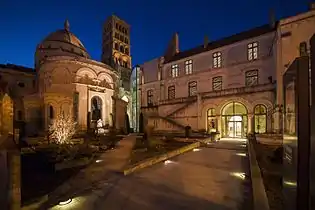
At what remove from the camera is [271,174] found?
348 inches

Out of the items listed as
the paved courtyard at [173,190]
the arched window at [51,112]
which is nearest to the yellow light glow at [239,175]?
the paved courtyard at [173,190]

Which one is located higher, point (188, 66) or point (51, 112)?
point (188, 66)

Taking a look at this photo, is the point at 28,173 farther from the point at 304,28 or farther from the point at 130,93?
the point at 130,93

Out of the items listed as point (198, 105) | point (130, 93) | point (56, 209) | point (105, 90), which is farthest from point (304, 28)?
point (130, 93)

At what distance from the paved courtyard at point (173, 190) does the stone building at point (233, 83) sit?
44.4 feet

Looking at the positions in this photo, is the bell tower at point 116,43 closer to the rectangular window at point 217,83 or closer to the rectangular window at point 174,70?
the rectangular window at point 174,70

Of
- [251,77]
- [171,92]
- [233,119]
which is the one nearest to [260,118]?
[233,119]

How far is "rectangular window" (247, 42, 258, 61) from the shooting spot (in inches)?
951

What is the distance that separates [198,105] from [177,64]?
35.5 ft

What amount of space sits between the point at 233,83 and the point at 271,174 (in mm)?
18891

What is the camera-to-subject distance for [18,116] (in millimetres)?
30891

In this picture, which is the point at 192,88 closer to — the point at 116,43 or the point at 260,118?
the point at 260,118

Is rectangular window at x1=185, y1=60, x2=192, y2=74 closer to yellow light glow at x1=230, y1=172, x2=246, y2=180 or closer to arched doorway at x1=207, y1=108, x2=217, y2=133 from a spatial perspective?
arched doorway at x1=207, y1=108, x2=217, y2=133

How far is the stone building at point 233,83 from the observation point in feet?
62.1
